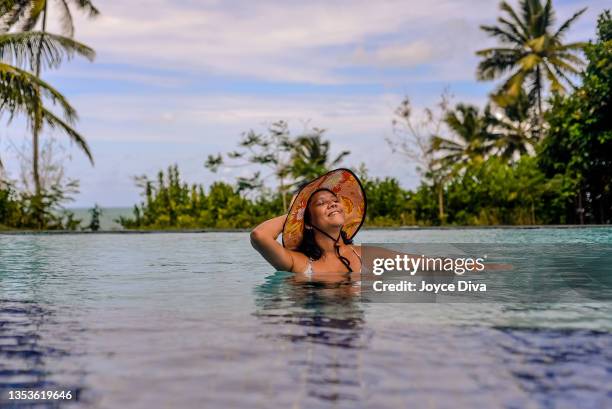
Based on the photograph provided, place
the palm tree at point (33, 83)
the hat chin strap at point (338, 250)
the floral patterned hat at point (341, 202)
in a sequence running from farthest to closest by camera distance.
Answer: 1. the palm tree at point (33, 83)
2. the hat chin strap at point (338, 250)
3. the floral patterned hat at point (341, 202)

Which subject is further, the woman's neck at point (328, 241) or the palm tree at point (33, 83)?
the palm tree at point (33, 83)

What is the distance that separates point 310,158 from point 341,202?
60.7 ft

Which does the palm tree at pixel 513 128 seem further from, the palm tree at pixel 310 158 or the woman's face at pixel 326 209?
the woman's face at pixel 326 209

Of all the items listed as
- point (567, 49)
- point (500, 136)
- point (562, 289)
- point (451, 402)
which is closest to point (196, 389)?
point (451, 402)

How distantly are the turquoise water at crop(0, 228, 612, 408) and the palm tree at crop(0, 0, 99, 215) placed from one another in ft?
37.2

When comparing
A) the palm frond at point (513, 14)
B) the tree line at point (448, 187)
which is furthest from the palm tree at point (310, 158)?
the palm frond at point (513, 14)

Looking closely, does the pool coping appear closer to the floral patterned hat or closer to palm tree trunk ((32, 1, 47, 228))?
palm tree trunk ((32, 1, 47, 228))

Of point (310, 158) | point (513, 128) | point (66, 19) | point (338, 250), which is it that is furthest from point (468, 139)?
point (338, 250)

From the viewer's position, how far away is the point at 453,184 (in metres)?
21.1

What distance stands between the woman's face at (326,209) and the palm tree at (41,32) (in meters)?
11.2

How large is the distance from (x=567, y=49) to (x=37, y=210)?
19862mm

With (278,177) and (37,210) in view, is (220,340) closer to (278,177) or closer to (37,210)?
(37,210)

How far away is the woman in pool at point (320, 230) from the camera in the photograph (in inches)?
246

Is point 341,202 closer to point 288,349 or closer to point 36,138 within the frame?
point 288,349
